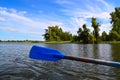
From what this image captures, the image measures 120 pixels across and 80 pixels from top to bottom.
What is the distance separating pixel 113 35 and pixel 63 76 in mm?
105638

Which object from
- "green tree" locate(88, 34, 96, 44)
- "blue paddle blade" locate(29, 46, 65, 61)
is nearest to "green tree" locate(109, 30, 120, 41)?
"green tree" locate(88, 34, 96, 44)

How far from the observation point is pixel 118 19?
4557 inches

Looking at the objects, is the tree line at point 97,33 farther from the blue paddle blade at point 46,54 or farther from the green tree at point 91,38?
the blue paddle blade at point 46,54

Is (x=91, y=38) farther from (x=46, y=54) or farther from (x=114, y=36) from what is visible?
(x=46, y=54)

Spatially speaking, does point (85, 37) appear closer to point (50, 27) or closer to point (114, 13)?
point (114, 13)

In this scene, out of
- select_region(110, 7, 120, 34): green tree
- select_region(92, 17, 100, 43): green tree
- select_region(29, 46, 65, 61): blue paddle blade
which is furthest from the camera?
select_region(110, 7, 120, 34): green tree

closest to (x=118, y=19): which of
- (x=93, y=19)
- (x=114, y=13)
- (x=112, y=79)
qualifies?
(x=114, y=13)

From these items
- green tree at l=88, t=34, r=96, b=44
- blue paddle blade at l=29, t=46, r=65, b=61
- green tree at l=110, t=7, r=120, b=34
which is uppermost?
green tree at l=110, t=7, r=120, b=34

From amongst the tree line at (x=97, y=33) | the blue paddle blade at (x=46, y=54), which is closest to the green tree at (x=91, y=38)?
the tree line at (x=97, y=33)

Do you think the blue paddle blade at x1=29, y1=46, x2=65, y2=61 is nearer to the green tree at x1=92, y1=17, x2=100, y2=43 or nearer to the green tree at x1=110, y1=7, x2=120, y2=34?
the green tree at x1=92, y1=17, x2=100, y2=43

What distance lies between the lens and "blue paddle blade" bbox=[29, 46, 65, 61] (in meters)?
7.39

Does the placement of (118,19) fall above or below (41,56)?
above

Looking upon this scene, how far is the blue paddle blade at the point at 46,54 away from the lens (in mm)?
7391

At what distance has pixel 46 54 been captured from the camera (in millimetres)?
7500
